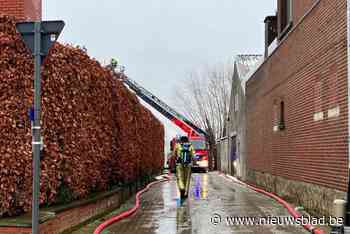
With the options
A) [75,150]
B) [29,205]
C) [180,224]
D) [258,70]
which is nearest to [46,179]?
[29,205]

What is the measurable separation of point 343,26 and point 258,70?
41.6ft

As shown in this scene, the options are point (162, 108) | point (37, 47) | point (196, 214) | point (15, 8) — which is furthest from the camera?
point (162, 108)

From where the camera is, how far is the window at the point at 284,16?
55.0 feet

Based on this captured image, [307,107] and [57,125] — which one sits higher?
[307,107]

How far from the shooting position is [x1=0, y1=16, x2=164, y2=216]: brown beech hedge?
25.3 ft

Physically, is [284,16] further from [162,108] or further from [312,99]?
[162,108]

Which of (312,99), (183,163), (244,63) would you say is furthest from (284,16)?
(244,63)

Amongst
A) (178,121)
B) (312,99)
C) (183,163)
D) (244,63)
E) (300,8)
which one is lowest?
(183,163)

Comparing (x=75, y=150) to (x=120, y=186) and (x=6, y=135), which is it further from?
(x=120, y=186)

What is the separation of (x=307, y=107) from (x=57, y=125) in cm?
687

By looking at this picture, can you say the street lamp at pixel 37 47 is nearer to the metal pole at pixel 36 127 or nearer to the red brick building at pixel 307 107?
the metal pole at pixel 36 127

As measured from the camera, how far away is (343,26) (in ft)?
32.5

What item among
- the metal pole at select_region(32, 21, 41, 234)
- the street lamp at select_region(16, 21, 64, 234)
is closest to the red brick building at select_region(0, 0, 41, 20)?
the street lamp at select_region(16, 21, 64, 234)

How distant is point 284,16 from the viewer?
57.9 ft
